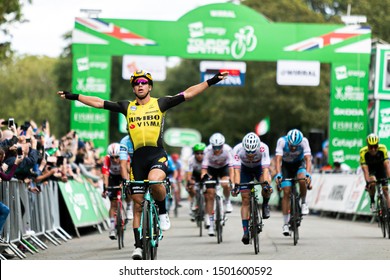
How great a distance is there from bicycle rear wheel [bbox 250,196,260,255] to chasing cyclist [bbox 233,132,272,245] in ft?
0.92

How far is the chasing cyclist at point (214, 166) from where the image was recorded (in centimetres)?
1922

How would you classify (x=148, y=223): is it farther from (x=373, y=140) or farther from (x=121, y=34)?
(x=121, y=34)

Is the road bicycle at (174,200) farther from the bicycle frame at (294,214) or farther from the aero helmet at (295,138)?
the aero helmet at (295,138)

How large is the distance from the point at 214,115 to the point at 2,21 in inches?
1770

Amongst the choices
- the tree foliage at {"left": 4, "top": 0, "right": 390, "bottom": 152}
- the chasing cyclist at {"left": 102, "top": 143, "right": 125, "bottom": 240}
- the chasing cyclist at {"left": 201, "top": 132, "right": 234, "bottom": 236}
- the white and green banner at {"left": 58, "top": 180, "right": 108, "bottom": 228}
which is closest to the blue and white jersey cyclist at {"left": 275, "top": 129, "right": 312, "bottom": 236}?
the chasing cyclist at {"left": 201, "top": 132, "right": 234, "bottom": 236}

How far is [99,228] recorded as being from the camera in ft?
73.5

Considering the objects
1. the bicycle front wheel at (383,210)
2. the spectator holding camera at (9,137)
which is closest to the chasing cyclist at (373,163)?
the bicycle front wheel at (383,210)

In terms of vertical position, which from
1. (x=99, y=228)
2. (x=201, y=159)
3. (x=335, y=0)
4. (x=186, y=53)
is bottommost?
(x=99, y=228)

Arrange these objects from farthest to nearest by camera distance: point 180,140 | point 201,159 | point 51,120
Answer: point 51,120, point 180,140, point 201,159

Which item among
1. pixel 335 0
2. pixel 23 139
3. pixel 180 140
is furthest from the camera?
pixel 335 0

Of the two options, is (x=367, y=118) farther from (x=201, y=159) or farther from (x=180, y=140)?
(x=180, y=140)

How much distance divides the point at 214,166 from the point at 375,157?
291 centimetres
